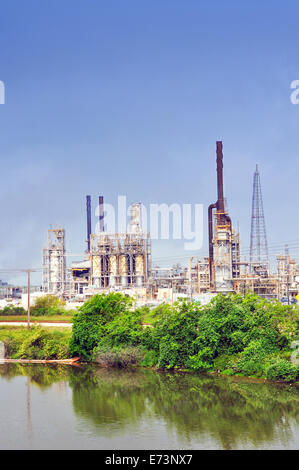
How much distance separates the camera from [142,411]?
1834cm

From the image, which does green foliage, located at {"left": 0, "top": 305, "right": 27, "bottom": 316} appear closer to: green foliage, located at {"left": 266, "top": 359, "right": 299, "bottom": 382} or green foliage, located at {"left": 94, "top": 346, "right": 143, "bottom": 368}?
green foliage, located at {"left": 94, "top": 346, "right": 143, "bottom": 368}

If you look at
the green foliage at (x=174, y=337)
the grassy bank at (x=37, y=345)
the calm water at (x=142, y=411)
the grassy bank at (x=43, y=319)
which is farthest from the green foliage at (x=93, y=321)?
the grassy bank at (x=43, y=319)

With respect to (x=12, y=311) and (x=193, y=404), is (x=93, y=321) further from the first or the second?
(x=12, y=311)

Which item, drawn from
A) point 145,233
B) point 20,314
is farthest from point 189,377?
point 145,233

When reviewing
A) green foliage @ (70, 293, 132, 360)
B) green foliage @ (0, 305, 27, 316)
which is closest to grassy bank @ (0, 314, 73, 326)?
green foliage @ (0, 305, 27, 316)

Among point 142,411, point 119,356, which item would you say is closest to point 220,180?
point 119,356

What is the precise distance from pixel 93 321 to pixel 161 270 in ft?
101

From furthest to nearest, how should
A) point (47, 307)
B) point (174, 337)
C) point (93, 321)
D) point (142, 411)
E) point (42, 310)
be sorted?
1. point (47, 307)
2. point (42, 310)
3. point (93, 321)
4. point (174, 337)
5. point (142, 411)

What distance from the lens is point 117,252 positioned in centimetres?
5878

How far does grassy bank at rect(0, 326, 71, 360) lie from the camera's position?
28.5m

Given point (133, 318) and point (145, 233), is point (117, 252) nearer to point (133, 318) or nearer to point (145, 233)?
point (145, 233)

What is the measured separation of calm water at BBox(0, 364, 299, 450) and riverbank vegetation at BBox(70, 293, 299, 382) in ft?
2.74

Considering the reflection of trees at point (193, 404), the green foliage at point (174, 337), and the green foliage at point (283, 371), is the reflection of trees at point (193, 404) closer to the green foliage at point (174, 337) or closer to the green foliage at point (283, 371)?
the green foliage at point (283, 371)

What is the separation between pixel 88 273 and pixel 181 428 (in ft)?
156
